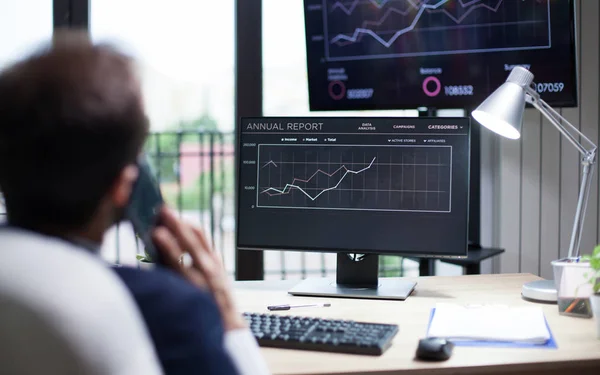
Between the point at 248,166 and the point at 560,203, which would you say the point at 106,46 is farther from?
the point at 560,203

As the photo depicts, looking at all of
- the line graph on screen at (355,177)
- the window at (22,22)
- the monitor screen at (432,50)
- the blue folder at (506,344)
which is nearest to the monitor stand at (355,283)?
the line graph on screen at (355,177)

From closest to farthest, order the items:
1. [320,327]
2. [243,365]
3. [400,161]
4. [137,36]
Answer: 1. [243,365]
2. [320,327]
3. [400,161]
4. [137,36]

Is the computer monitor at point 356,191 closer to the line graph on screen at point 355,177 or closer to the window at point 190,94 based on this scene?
the line graph on screen at point 355,177

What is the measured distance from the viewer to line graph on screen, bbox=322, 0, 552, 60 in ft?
8.16

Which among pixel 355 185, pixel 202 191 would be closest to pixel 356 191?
pixel 355 185

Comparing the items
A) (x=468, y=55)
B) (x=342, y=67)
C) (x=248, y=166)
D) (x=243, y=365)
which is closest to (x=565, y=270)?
(x=248, y=166)

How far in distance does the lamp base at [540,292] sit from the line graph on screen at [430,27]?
101 centimetres

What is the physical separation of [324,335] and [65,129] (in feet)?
2.58

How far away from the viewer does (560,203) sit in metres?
2.90

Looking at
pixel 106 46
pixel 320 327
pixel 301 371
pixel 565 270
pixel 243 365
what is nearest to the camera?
pixel 106 46

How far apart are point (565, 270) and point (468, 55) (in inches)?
45.4

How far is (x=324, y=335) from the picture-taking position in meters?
1.38

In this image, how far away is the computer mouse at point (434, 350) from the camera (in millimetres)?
1297

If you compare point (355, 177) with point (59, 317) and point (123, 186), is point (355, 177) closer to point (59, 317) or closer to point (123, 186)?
point (123, 186)
